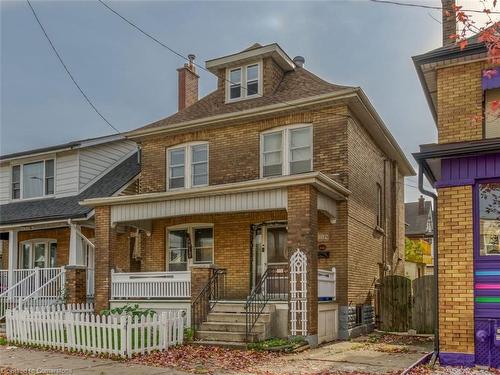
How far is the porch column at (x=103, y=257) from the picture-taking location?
16094mm

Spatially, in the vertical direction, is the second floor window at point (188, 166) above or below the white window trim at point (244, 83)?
below

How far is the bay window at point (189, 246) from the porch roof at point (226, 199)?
2311mm

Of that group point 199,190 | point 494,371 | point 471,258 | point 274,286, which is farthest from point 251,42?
point 494,371

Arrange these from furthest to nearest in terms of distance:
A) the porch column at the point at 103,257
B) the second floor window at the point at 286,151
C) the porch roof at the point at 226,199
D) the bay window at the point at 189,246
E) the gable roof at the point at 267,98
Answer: the bay window at the point at 189,246
the gable roof at the point at 267,98
the second floor window at the point at 286,151
the porch column at the point at 103,257
the porch roof at the point at 226,199

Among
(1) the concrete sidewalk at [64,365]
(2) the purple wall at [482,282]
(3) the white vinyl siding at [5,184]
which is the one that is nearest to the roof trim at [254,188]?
(2) the purple wall at [482,282]

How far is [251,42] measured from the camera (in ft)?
64.2

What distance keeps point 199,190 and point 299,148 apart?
11.5ft

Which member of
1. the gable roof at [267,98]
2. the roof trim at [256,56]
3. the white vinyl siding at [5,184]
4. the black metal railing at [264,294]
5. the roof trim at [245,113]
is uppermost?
the roof trim at [256,56]

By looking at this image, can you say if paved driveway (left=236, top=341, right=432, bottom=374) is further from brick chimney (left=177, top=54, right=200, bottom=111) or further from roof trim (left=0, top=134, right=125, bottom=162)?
brick chimney (left=177, top=54, right=200, bottom=111)

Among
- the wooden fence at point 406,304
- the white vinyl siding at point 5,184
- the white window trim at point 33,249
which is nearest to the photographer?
the wooden fence at point 406,304

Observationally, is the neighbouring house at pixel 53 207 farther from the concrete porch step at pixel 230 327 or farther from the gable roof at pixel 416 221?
the gable roof at pixel 416 221

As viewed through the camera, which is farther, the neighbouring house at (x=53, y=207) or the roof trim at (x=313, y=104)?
the neighbouring house at (x=53, y=207)

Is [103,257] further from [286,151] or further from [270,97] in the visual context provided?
[270,97]

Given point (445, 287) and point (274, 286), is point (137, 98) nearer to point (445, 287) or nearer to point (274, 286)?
point (274, 286)
